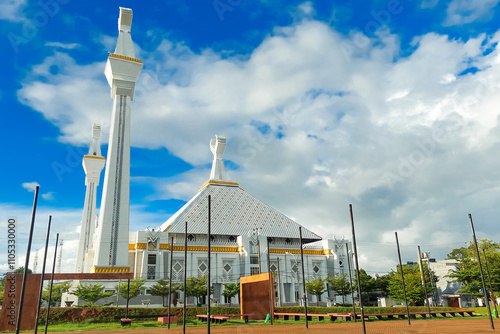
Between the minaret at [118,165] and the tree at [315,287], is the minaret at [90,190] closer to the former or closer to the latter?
the minaret at [118,165]

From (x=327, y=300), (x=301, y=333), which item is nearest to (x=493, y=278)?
(x=327, y=300)

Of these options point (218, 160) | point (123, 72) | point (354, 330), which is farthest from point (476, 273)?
point (123, 72)

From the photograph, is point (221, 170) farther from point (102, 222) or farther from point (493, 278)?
point (493, 278)

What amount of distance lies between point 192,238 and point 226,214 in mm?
6453

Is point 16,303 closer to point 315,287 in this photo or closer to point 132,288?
point 132,288

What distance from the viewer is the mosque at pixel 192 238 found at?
41.8m

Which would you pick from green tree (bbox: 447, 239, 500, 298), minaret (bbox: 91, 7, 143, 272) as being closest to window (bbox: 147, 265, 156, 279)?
minaret (bbox: 91, 7, 143, 272)

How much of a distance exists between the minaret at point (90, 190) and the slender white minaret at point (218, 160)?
17.2 m

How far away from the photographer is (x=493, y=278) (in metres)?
38.0

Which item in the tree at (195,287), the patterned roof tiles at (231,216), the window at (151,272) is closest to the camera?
the tree at (195,287)

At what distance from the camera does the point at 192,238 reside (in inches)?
1944

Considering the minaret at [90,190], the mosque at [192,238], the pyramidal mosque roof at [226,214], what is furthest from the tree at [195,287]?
the minaret at [90,190]

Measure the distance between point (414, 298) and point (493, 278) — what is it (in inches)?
299

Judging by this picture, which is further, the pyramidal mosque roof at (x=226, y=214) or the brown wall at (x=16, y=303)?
the pyramidal mosque roof at (x=226, y=214)
